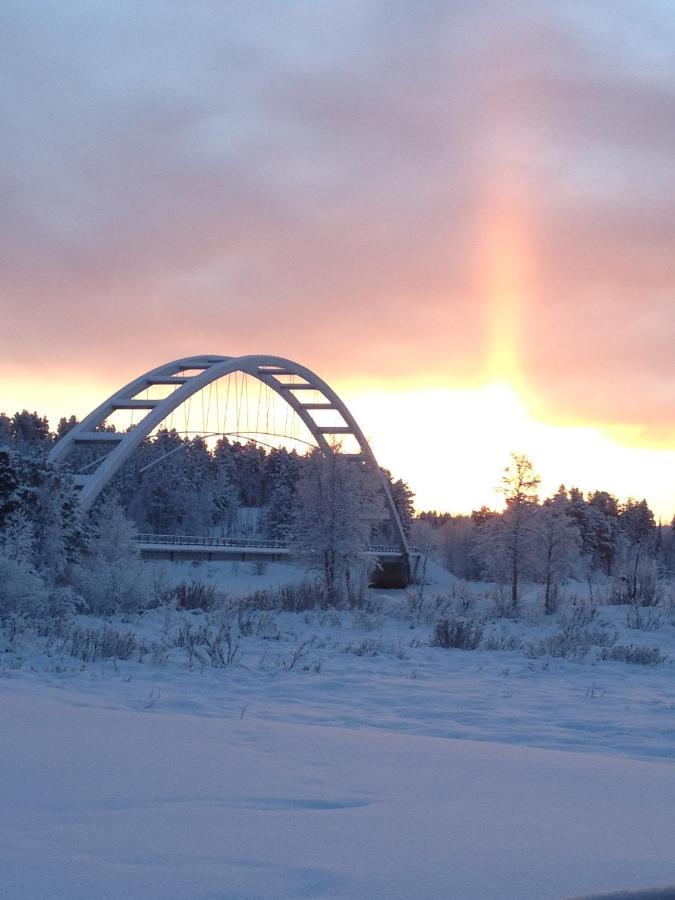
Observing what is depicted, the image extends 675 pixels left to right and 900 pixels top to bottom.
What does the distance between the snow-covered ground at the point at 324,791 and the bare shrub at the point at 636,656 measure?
2754 millimetres

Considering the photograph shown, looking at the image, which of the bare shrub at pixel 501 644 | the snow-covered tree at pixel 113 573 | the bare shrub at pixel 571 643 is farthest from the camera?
the snow-covered tree at pixel 113 573

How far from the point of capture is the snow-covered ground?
2.70 metres

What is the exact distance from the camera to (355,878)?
8.75 ft

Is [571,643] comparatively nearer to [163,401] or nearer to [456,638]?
[456,638]

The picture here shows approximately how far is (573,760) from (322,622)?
12.1 metres

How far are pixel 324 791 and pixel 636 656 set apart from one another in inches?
360

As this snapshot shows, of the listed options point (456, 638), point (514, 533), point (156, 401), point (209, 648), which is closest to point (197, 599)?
point (456, 638)

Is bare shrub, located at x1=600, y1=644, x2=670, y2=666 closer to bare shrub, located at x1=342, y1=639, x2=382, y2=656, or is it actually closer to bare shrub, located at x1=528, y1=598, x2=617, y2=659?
bare shrub, located at x1=528, y1=598, x2=617, y2=659

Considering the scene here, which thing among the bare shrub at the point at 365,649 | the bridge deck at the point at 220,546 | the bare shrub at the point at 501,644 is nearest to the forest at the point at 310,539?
the bridge deck at the point at 220,546

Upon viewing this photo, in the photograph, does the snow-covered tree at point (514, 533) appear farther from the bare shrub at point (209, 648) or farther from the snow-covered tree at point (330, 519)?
the bare shrub at point (209, 648)

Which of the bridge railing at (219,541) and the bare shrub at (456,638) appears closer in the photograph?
the bare shrub at (456,638)

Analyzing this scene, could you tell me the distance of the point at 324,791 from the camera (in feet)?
12.6

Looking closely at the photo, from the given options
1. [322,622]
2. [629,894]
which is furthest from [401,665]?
[629,894]

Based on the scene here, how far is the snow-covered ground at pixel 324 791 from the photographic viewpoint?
106 inches
